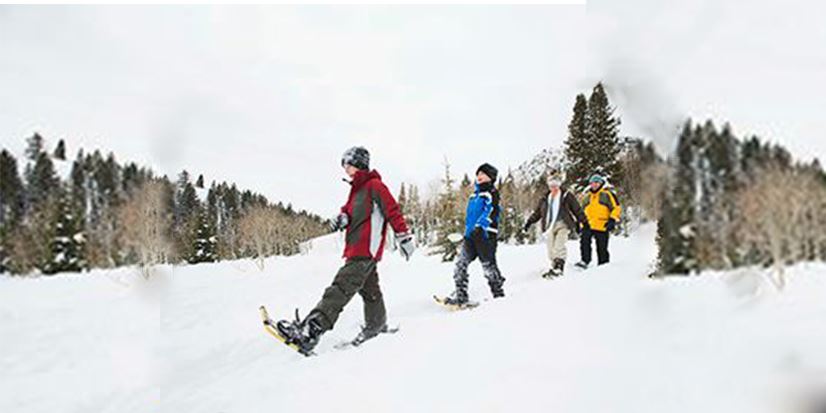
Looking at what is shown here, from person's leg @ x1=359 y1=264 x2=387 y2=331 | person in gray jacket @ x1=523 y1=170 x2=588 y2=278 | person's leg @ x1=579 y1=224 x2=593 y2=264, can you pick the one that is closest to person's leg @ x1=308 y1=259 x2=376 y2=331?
person's leg @ x1=359 y1=264 x2=387 y2=331

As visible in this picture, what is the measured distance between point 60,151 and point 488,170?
4.05 meters

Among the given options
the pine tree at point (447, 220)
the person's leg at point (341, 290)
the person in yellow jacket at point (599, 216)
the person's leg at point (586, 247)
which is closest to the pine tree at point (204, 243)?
the person's leg at point (341, 290)

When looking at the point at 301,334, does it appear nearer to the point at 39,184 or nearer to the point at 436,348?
the point at 436,348

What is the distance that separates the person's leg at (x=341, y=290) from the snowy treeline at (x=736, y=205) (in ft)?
11.6

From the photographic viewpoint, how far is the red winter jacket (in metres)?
4.75

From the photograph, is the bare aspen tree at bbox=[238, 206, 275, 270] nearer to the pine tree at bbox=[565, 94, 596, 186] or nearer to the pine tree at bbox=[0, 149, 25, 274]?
the pine tree at bbox=[0, 149, 25, 274]

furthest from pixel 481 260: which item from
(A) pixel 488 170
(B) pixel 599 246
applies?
(B) pixel 599 246

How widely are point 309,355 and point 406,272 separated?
20.1 ft

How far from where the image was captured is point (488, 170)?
625 centimetres

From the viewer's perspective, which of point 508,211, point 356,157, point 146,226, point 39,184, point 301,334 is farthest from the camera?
point 508,211

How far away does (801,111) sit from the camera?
4.01 ft

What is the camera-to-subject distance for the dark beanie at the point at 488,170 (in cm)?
624

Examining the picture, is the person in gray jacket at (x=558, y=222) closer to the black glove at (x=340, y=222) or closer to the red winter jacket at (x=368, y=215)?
the red winter jacket at (x=368, y=215)

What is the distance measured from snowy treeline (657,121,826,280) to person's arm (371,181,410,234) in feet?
11.3
